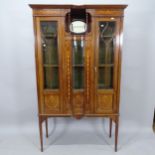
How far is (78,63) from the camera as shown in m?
2.04

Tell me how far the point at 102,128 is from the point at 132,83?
2.59 ft

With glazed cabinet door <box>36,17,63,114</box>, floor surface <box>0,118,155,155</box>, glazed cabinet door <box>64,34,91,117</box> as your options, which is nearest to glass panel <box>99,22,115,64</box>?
glazed cabinet door <box>64,34,91,117</box>

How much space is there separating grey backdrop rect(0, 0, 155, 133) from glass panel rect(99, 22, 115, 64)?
1.79 feet

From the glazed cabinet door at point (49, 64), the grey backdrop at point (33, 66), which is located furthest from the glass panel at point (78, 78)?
the grey backdrop at point (33, 66)

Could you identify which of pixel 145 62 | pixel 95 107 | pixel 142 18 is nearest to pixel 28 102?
pixel 95 107

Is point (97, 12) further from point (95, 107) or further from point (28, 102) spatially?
point (28, 102)

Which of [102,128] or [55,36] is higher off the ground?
[55,36]

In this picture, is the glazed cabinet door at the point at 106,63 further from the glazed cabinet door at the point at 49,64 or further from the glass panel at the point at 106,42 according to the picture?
the glazed cabinet door at the point at 49,64

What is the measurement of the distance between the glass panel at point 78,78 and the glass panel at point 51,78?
0.19 metres

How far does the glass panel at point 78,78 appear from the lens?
6.82 ft

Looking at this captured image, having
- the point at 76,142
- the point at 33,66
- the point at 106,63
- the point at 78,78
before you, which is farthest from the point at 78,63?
the point at 76,142

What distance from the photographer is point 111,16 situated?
1.89m

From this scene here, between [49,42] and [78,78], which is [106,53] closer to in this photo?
[78,78]

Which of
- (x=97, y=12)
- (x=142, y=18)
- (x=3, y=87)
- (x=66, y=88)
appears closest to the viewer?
(x=97, y=12)
